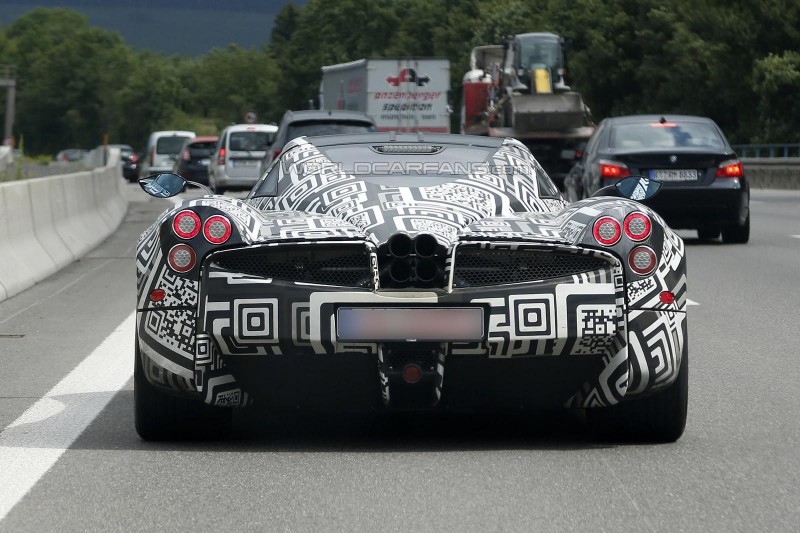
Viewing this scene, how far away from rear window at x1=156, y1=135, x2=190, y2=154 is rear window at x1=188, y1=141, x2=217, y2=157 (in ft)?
34.2

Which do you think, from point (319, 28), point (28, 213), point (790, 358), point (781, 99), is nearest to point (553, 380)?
point (790, 358)

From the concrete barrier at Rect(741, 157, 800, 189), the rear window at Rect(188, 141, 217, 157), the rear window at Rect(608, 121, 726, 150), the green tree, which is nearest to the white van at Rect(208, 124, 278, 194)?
the rear window at Rect(188, 141, 217, 157)

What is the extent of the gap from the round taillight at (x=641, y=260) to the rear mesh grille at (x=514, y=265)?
10 centimetres

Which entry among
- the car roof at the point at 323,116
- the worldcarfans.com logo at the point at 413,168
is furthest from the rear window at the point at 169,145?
the worldcarfans.com logo at the point at 413,168

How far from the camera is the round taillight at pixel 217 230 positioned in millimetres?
6039

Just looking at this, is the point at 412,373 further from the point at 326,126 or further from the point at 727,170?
the point at 326,126

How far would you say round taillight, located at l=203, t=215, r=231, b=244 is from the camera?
6.04 metres

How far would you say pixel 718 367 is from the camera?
8680mm

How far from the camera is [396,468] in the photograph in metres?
5.86

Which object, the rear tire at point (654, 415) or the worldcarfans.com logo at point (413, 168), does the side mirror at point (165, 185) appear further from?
the rear tire at point (654, 415)

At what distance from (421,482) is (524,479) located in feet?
1.13

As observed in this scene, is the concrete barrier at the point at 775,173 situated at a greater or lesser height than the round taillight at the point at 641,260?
lesser

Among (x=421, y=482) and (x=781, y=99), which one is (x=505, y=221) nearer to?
(x=421, y=482)

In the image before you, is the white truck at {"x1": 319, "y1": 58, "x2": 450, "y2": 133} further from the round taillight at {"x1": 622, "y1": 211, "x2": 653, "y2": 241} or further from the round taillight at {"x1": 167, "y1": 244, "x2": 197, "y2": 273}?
the round taillight at {"x1": 167, "y1": 244, "x2": 197, "y2": 273}
